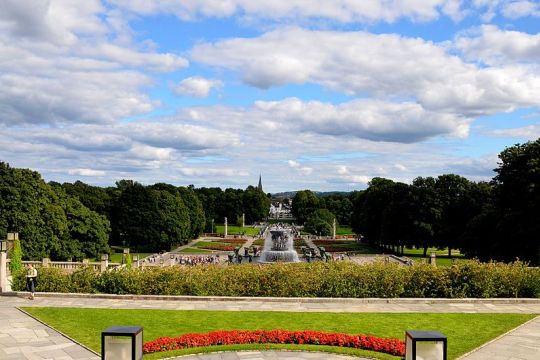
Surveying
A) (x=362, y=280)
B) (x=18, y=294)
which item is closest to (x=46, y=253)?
(x=18, y=294)

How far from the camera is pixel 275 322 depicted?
1745 centimetres

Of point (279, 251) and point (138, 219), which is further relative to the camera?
point (279, 251)

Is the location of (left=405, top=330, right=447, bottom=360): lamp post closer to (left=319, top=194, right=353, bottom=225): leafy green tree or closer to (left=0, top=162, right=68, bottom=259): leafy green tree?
(left=0, top=162, right=68, bottom=259): leafy green tree

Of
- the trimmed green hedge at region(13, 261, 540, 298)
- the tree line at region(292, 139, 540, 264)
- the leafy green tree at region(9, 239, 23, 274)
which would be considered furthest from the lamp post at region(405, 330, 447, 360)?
the tree line at region(292, 139, 540, 264)

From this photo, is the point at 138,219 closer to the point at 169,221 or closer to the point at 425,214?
the point at 169,221

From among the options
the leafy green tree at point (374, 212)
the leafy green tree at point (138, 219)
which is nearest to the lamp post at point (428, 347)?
the leafy green tree at point (138, 219)

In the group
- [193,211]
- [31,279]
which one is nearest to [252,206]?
[193,211]

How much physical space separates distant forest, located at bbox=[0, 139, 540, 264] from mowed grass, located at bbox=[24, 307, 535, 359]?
22136 mm

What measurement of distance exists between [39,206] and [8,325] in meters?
30.7

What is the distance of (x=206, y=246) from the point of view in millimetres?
79375

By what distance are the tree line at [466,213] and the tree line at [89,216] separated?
29214 millimetres

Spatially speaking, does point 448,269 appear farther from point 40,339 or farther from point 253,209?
point 253,209

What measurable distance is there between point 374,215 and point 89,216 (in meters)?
41.4

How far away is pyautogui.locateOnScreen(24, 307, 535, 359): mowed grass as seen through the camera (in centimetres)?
1600
